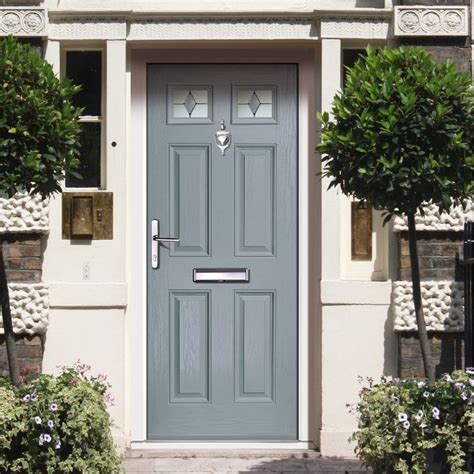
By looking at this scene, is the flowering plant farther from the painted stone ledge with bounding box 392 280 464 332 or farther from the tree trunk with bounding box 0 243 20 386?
the tree trunk with bounding box 0 243 20 386

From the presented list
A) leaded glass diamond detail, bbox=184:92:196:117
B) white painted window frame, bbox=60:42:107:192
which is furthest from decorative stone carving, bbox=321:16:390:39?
white painted window frame, bbox=60:42:107:192

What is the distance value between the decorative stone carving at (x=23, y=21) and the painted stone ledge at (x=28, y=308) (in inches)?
62.4

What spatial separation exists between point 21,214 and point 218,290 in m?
1.38

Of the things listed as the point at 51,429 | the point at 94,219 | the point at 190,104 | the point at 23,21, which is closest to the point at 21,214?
the point at 94,219

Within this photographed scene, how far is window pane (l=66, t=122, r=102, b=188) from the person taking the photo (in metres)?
8.63

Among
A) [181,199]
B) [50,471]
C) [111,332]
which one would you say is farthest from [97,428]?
[181,199]

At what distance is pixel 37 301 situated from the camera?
8.30 metres

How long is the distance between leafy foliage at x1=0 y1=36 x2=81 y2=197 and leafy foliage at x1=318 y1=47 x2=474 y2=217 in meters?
1.40

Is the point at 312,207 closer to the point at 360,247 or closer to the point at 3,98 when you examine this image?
the point at 360,247

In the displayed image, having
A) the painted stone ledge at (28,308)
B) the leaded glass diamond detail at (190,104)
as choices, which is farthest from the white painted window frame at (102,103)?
the painted stone ledge at (28,308)

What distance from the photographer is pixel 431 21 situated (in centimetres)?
836

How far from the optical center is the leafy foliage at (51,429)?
697 centimetres

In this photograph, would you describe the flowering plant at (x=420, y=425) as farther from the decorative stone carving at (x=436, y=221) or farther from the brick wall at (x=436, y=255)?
the decorative stone carving at (x=436, y=221)

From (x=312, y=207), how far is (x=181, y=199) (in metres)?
0.86
